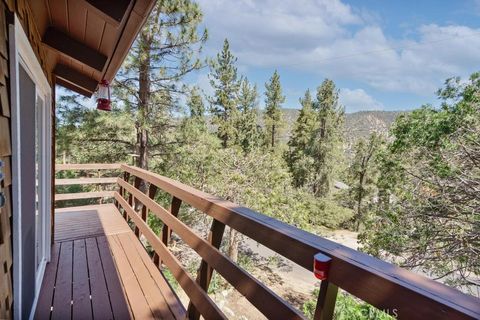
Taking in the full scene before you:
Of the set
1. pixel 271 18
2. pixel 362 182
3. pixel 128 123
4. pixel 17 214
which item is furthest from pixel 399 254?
pixel 271 18

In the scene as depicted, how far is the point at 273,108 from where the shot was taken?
825 inches

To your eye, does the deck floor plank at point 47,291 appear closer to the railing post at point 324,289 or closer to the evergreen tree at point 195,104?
the railing post at point 324,289

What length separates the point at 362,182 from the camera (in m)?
18.0

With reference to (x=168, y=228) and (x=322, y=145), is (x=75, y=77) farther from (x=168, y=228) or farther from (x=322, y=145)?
(x=322, y=145)

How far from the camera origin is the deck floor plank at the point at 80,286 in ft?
6.04

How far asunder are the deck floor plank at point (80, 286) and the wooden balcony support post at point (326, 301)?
5.13 feet

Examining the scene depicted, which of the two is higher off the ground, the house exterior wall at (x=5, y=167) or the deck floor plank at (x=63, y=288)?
the house exterior wall at (x=5, y=167)

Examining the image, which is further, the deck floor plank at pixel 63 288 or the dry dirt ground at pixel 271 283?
the dry dirt ground at pixel 271 283

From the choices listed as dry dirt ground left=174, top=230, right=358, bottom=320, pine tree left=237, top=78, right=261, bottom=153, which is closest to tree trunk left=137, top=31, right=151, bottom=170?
dry dirt ground left=174, top=230, right=358, bottom=320

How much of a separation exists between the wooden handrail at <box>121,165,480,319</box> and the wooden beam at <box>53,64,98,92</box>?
3.13m

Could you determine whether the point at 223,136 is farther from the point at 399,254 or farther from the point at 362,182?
the point at 399,254

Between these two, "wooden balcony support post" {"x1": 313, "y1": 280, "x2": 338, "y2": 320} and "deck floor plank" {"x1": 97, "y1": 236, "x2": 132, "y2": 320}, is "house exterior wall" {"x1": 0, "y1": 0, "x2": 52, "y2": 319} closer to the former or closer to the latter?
"deck floor plank" {"x1": 97, "y1": 236, "x2": 132, "y2": 320}

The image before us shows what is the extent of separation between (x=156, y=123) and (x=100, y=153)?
1790 mm

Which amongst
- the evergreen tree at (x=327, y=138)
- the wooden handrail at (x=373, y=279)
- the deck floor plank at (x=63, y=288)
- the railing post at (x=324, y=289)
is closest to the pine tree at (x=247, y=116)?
the evergreen tree at (x=327, y=138)
